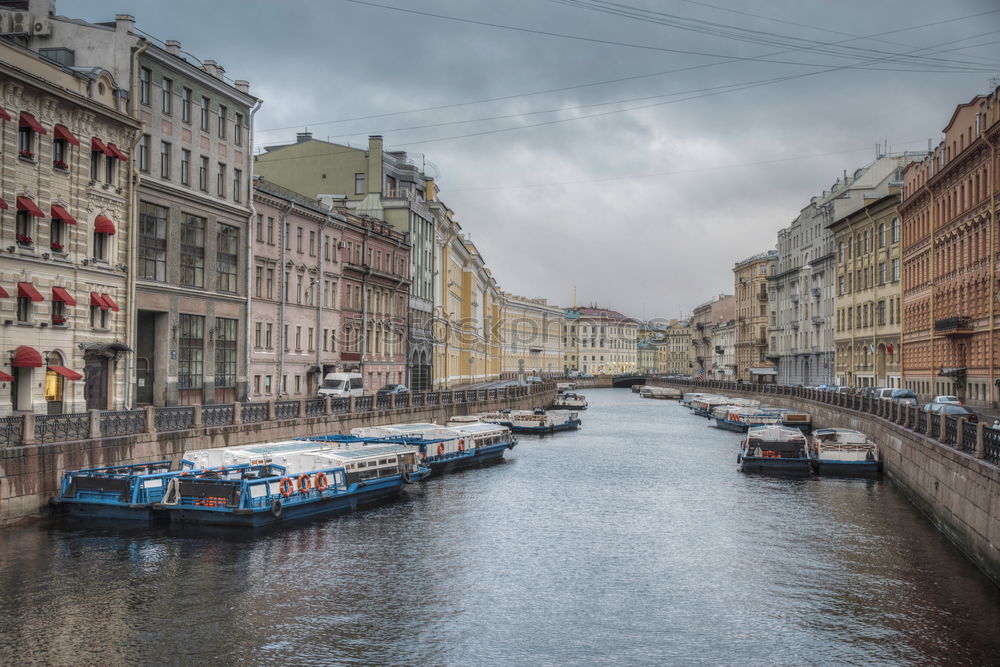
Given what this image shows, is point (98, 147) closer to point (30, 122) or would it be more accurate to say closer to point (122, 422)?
point (30, 122)

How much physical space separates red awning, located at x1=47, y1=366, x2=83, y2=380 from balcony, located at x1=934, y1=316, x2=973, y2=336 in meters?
44.7

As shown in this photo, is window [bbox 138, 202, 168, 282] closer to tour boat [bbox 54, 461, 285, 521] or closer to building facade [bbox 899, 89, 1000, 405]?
tour boat [bbox 54, 461, 285, 521]

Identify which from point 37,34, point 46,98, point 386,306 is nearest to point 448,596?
point 46,98

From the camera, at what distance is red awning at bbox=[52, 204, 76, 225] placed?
109 ft

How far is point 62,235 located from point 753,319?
402 ft

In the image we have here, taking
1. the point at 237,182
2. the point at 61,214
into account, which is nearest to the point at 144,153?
the point at 237,182

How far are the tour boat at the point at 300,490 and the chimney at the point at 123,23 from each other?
66.5 feet

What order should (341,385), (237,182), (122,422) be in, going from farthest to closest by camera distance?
(341,385) → (237,182) → (122,422)

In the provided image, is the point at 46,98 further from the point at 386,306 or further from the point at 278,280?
the point at 386,306

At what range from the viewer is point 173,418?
31203mm

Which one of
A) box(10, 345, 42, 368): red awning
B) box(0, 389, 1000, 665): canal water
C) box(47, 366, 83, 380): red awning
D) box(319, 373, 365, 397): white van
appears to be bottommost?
box(0, 389, 1000, 665): canal water

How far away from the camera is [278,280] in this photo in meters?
52.3

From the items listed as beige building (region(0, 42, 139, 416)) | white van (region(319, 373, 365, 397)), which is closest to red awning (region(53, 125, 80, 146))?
beige building (region(0, 42, 139, 416))

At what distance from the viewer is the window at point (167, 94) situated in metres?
42.0
